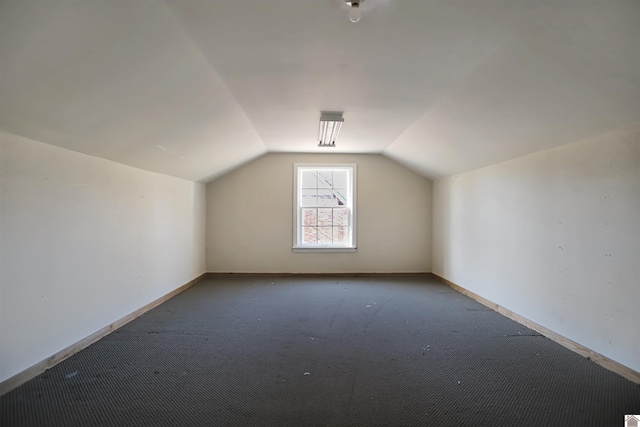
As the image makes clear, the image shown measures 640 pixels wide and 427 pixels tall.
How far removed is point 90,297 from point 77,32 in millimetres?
2317

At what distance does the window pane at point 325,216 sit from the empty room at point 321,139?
76.5 inches

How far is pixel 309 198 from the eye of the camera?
6312mm

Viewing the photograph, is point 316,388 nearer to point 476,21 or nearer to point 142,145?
point 476,21

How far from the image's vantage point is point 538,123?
2.83 meters

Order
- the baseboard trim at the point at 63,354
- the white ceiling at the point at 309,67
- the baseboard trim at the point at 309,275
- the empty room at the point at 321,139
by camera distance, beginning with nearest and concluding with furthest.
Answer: the white ceiling at the point at 309,67, the empty room at the point at 321,139, the baseboard trim at the point at 63,354, the baseboard trim at the point at 309,275

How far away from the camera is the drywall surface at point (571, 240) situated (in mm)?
2432

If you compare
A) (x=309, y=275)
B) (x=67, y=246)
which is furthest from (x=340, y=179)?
(x=67, y=246)

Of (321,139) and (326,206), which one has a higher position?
(321,139)

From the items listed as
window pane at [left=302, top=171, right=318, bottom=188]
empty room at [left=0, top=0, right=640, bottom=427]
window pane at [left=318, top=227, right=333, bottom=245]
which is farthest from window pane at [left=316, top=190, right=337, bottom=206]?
empty room at [left=0, top=0, right=640, bottom=427]

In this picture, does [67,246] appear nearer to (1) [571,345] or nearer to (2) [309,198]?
(2) [309,198]

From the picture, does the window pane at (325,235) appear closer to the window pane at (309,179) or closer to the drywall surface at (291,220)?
the drywall surface at (291,220)

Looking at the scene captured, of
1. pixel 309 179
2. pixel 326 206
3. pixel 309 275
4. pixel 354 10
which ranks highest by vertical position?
pixel 354 10

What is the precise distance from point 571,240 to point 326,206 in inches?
158

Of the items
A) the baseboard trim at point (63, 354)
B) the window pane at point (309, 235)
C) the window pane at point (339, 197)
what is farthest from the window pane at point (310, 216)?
the baseboard trim at point (63, 354)
